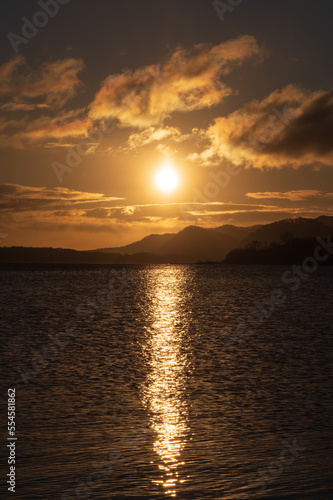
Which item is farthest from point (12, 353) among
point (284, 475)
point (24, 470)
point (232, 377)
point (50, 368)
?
point (284, 475)

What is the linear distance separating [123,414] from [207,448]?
5.75 m

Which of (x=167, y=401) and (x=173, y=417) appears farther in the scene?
(x=167, y=401)

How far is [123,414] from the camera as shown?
23203 millimetres

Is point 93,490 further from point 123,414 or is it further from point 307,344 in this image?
point 307,344

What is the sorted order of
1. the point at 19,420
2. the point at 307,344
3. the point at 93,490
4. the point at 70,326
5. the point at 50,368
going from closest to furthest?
1. the point at 93,490
2. the point at 19,420
3. the point at 50,368
4. the point at 307,344
5. the point at 70,326

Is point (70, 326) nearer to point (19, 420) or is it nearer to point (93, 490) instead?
point (19, 420)

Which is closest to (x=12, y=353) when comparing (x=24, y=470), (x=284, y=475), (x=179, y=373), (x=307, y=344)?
(x=179, y=373)

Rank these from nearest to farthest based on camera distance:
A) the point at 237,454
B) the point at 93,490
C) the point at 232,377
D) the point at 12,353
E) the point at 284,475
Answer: the point at 93,490 < the point at 284,475 < the point at 237,454 < the point at 232,377 < the point at 12,353

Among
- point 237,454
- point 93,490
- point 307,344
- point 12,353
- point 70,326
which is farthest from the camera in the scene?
point 70,326

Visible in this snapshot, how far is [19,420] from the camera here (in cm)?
2200

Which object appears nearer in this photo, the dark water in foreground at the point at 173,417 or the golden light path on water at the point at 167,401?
the dark water in foreground at the point at 173,417

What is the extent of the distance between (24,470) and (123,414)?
Result: 24.2 feet

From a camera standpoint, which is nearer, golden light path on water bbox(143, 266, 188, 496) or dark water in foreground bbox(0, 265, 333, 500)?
dark water in foreground bbox(0, 265, 333, 500)

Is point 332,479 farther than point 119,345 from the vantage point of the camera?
No
